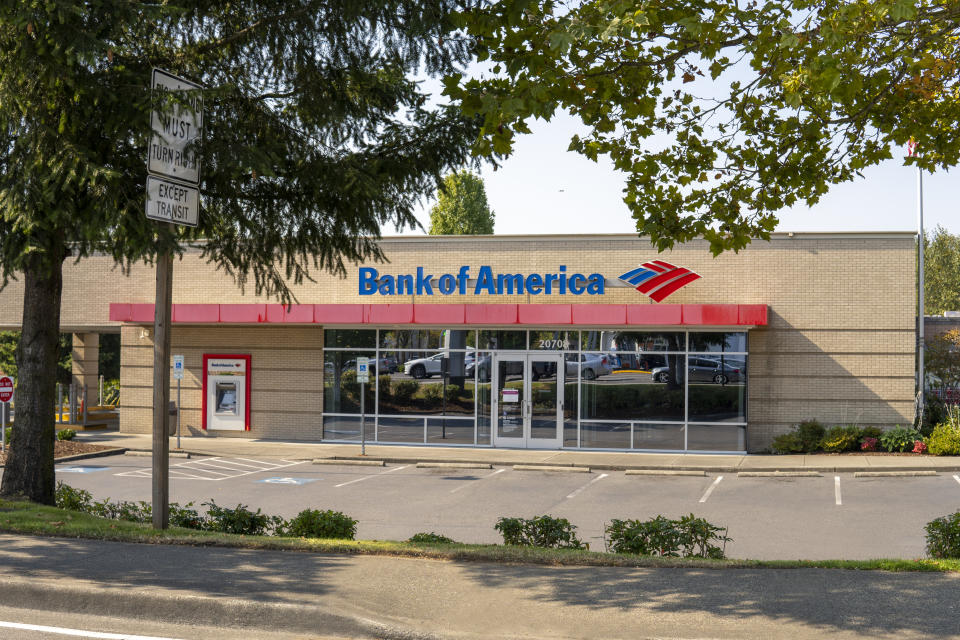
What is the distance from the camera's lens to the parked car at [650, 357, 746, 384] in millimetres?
22969

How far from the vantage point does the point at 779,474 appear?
19359 mm

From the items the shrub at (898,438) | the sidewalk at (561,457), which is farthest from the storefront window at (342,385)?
the shrub at (898,438)

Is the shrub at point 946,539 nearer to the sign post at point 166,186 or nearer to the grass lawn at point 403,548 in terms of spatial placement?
the grass lawn at point 403,548

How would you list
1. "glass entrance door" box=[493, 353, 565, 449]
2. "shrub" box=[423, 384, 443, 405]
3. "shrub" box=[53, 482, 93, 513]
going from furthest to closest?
"shrub" box=[423, 384, 443, 405], "glass entrance door" box=[493, 353, 565, 449], "shrub" box=[53, 482, 93, 513]

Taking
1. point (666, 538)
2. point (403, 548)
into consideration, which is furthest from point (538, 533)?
point (403, 548)

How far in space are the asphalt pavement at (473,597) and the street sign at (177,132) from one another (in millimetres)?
3746

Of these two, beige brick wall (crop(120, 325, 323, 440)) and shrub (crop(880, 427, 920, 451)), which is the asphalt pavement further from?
beige brick wall (crop(120, 325, 323, 440))

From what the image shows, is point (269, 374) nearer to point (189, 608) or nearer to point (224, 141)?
point (224, 141)

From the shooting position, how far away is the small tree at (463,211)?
2105 inches

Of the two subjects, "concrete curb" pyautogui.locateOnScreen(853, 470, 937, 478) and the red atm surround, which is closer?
"concrete curb" pyautogui.locateOnScreen(853, 470, 937, 478)

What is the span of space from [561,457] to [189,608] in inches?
622

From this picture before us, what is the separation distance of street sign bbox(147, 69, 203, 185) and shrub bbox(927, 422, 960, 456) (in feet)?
59.1

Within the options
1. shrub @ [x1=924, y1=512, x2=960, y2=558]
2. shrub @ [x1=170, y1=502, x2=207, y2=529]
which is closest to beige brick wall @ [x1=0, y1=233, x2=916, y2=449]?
shrub @ [x1=924, y1=512, x2=960, y2=558]

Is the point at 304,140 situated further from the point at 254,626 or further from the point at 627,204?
the point at 254,626
